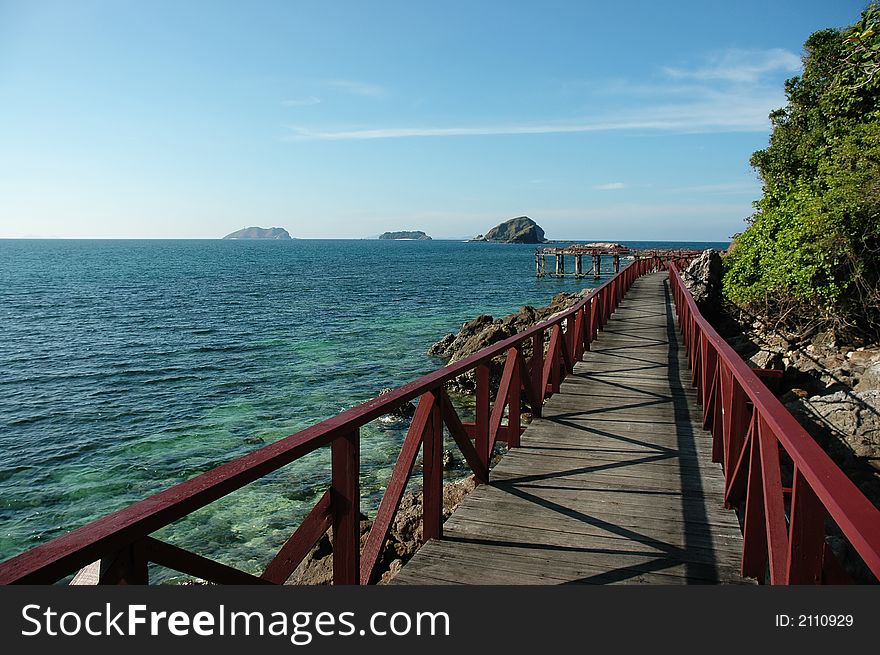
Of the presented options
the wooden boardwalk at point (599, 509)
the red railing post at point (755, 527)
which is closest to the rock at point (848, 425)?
the wooden boardwalk at point (599, 509)

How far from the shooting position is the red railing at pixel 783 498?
1.89 metres

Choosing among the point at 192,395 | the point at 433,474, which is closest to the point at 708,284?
the point at 192,395

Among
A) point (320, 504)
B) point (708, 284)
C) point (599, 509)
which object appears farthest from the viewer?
point (708, 284)

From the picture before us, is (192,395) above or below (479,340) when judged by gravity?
below

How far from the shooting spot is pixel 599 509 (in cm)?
462

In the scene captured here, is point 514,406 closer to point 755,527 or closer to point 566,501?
point 566,501

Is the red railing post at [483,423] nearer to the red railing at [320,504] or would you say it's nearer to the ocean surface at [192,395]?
the red railing at [320,504]

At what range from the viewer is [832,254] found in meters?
12.8

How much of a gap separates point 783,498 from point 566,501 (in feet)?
5.60

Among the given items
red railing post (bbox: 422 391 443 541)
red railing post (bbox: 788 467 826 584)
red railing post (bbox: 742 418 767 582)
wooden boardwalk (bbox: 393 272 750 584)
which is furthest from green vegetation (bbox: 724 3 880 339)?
red railing post (bbox: 788 467 826 584)

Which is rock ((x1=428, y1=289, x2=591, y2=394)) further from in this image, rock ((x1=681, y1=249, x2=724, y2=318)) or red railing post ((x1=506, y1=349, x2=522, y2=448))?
red railing post ((x1=506, y1=349, x2=522, y2=448))

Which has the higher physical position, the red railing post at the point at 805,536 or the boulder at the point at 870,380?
the red railing post at the point at 805,536

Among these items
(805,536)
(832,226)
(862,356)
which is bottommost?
(862,356)

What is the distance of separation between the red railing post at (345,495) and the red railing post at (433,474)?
3.32 feet
